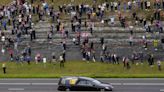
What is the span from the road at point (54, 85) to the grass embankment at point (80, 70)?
2798 millimetres

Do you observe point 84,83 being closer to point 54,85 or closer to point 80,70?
point 54,85

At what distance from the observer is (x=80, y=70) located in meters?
57.5

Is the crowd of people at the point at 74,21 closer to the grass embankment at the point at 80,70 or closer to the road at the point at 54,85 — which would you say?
the grass embankment at the point at 80,70

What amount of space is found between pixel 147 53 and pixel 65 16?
45.3 feet

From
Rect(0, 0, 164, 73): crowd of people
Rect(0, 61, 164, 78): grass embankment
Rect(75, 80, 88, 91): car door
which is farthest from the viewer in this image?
Rect(0, 0, 164, 73): crowd of people

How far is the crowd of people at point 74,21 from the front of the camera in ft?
200

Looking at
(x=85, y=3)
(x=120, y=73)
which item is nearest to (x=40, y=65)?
(x=120, y=73)

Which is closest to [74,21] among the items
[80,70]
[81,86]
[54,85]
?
[80,70]

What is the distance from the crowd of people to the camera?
61.0m

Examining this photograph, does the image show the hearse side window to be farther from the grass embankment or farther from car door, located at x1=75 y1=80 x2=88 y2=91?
the grass embankment

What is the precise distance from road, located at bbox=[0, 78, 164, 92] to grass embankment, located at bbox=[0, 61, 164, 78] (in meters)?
2.80

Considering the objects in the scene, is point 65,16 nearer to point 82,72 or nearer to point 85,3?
point 85,3

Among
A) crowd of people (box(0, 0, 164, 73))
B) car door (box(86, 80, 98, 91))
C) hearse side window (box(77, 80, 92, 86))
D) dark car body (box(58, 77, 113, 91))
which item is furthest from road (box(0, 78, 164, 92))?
crowd of people (box(0, 0, 164, 73))

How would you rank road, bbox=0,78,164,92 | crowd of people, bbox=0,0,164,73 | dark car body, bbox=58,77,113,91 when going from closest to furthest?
1. dark car body, bbox=58,77,113,91
2. road, bbox=0,78,164,92
3. crowd of people, bbox=0,0,164,73
